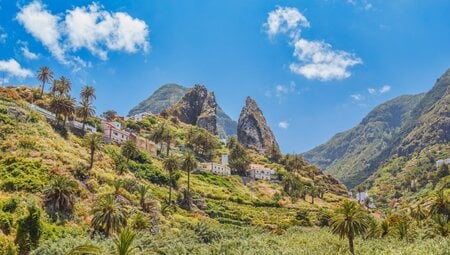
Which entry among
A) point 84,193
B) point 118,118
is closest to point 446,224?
point 84,193

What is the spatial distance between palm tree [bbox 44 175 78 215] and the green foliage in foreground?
10.5 meters

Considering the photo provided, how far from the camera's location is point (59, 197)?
2530 inches

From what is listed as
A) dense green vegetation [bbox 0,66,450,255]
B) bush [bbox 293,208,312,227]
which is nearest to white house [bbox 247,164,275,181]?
dense green vegetation [bbox 0,66,450,255]

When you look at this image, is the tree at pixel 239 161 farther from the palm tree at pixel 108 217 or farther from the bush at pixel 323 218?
the palm tree at pixel 108 217

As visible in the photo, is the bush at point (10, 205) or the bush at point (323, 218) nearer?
the bush at point (10, 205)

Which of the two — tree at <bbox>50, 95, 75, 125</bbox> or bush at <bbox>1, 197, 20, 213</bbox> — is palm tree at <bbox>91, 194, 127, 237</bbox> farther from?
tree at <bbox>50, 95, 75, 125</bbox>

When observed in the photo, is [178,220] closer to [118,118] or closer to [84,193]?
[84,193]

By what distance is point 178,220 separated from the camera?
284ft

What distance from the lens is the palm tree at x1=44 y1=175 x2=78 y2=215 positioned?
211ft

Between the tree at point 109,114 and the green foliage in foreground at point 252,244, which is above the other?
the tree at point 109,114

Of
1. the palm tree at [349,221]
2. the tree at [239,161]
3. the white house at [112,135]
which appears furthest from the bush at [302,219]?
the white house at [112,135]

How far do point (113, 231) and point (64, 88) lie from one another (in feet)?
318

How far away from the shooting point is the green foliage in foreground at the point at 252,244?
52.1 metres

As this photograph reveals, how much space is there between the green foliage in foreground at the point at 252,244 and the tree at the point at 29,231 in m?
2.69
